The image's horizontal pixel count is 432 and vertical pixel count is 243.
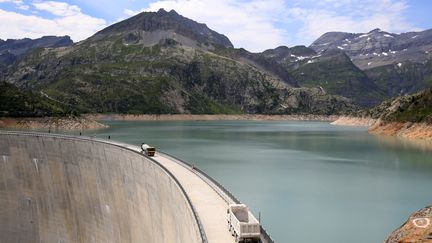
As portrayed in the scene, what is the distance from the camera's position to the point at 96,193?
4650cm

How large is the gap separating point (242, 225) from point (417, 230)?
9.95m

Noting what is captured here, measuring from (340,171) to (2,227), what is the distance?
43608 mm

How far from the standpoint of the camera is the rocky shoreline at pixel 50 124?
117 m

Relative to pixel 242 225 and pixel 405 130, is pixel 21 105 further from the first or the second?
pixel 242 225

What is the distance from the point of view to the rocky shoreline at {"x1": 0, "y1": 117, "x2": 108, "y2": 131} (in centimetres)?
11700

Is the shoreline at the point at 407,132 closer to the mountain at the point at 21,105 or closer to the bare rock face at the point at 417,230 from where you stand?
the bare rock face at the point at 417,230

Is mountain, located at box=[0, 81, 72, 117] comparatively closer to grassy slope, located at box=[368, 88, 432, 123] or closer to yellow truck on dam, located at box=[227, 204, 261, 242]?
grassy slope, located at box=[368, 88, 432, 123]

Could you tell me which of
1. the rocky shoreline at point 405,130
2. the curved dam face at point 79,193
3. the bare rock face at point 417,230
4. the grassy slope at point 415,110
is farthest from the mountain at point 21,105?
the bare rock face at point 417,230

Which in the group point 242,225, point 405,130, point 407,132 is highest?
point 242,225

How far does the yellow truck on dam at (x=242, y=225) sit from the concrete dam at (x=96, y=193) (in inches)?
89.8

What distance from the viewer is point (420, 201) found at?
4312cm

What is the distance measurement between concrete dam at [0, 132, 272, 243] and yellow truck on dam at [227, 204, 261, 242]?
2282 mm

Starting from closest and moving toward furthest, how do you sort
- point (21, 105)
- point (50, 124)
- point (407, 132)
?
point (407, 132)
point (21, 105)
point (50, 124)

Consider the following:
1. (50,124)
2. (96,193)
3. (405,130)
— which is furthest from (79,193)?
(405,130)
